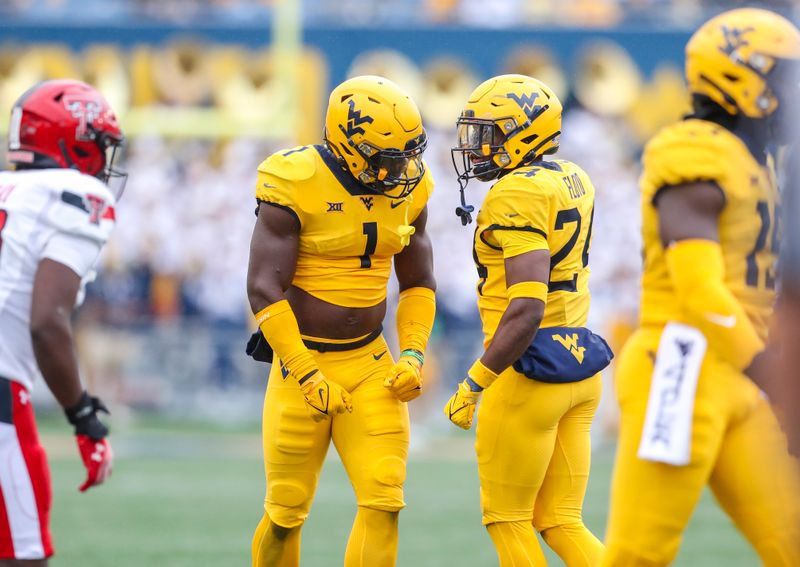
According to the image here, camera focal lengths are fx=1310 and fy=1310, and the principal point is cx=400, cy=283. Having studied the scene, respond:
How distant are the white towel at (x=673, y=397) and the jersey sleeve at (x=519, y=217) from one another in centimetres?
98

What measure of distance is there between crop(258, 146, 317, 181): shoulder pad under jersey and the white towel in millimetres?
1786

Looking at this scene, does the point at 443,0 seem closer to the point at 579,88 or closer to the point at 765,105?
the point at 579,88

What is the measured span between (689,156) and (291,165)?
6.10ft

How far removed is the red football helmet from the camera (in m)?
4.74

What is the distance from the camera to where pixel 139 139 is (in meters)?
16.5

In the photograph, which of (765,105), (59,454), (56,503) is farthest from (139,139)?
(765,105)

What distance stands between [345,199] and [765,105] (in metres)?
1.85

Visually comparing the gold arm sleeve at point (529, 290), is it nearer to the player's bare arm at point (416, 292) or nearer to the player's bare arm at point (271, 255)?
the player's bare arm at point (416, 292)

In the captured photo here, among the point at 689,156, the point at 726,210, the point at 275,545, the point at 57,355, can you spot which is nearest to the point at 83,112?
the point at 57,355

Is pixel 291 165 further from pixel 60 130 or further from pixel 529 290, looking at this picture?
pixel 529 290

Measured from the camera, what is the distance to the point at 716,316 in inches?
148

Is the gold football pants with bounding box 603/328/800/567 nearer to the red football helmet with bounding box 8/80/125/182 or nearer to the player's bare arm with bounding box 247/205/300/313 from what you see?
the player's bare arm with bounding box 247/205/300/313

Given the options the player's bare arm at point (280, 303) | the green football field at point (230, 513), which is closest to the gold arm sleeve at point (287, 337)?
the player's bare arm at point (280, 303)

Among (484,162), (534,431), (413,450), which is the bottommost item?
(413,450)
